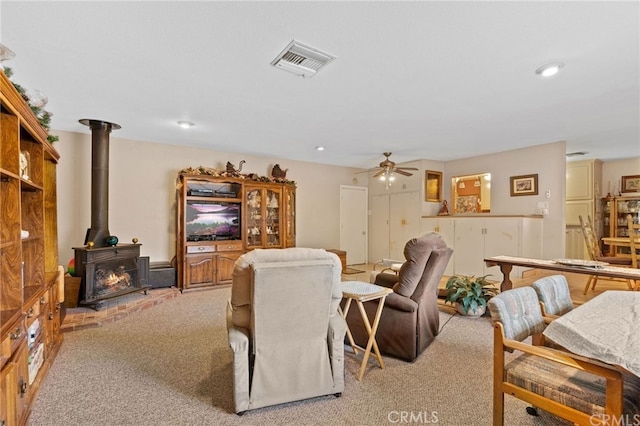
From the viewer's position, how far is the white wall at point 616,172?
20.6 feet

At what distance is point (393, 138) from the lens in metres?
4.75

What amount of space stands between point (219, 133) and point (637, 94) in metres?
4.81

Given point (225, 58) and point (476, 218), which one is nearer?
point (225, 58)

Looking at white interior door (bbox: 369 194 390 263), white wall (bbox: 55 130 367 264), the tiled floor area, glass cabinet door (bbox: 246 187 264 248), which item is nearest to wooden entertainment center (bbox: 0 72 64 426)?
the tiled floor area

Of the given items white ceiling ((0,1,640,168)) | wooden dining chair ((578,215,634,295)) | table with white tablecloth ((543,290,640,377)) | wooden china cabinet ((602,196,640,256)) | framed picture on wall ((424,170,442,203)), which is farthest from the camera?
framed picture on wall ((424,170,442,203))

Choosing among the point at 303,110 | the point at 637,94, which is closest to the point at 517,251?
the point at 637,94

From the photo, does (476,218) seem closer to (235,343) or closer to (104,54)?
(235,343)

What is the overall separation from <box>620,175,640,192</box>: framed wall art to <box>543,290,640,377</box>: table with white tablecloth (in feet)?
21.2

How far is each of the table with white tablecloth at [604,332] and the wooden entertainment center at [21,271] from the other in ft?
8.33

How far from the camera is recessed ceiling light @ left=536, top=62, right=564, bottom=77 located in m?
2.39

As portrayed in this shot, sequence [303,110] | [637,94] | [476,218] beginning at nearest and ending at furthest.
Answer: [637,94]
[303,110]
[476,218]

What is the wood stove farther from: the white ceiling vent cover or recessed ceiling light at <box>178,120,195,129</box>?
the white ceiling vent cover

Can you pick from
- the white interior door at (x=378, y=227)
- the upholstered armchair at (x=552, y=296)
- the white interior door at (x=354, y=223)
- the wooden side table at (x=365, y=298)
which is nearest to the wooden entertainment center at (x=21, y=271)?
the wooden side table at (x=365, y=298)

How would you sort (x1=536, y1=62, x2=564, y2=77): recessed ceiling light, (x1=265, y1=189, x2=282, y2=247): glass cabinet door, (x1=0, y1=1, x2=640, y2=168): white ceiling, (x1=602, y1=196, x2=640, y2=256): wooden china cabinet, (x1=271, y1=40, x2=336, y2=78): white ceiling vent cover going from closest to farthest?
(x1=0, y1=1, x2=640, y2=168): white ceiling < (x1=271, y1=40, x2=336, y2=78): white ceiling vent cover < (x1=536, y1=62, x2=564, y2=77): recessed ceiling light < (x1=265, y1=189, x2=282, y2=247): glass cabinet door < (x1=602, y1=196, x2=640, y2=256): wooden china cabinet
